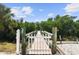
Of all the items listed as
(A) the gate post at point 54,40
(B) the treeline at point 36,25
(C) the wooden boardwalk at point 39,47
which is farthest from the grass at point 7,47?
(A) the gate post at point 54,40

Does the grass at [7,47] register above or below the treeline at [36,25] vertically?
below

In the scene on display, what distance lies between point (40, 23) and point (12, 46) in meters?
0.30

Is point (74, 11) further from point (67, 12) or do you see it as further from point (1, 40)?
point (1, 40)

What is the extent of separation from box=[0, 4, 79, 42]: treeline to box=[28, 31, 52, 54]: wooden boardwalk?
9 centimetres

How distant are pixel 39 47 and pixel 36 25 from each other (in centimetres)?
19

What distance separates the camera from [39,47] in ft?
7.21

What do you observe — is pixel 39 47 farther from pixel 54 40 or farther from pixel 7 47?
pixel 7 47

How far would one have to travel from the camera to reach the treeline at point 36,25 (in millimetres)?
2174

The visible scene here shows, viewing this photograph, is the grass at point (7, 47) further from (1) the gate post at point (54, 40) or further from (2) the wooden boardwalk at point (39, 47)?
(1) the gate post at point (54, 40)

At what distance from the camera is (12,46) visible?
218cm

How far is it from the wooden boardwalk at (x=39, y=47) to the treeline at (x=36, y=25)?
0.09 meters

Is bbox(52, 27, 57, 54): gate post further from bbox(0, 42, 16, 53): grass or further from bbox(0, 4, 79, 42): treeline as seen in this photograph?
bbox(0, 42, 16, 53): grass

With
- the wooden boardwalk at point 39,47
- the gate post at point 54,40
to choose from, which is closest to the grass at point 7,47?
the wooden boardwalk at point 39,47

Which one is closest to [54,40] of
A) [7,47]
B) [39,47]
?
[39,47]
